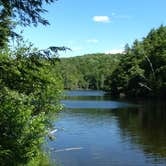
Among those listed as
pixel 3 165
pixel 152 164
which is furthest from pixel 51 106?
pixel 3 165

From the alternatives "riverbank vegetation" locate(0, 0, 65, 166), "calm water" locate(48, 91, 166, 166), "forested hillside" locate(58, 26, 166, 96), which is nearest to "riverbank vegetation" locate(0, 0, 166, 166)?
"riverbank vegetation" locate(0, 0, 65, 166)

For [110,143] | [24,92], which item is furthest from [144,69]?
[24,92]

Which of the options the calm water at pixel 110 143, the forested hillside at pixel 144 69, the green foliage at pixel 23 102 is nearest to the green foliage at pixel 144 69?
the forested hillside at pixel 144 69

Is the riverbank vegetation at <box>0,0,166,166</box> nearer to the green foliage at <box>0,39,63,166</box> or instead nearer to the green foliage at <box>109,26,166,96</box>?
the green foliage at <box>0,39,63,166</box>

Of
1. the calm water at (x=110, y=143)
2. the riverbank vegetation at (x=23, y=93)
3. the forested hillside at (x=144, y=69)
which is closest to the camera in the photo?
the riverbank vegetation at (x=23, y=93)

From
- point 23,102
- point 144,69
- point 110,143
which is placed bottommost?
point 110,143

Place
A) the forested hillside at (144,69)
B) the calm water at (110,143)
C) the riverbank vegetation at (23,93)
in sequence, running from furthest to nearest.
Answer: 1. the forested hillside at (144,69)
2. the calm water at (110,143)
3. the riverbank vegetation at (23,93)

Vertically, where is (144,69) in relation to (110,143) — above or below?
above

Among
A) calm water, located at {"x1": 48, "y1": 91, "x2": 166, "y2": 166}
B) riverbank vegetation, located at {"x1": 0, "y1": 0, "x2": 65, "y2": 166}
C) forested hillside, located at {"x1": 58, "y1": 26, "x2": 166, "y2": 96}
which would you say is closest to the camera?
riverbank vegetation, located at {"x1": 0, "y1": 0, "x2": 65, "y2": 166}

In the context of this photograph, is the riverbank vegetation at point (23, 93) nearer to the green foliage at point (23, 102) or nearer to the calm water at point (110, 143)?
the green foliage at point (23, 102)

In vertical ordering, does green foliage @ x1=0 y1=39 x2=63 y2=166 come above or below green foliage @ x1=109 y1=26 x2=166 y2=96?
below

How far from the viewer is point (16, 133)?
18.7m

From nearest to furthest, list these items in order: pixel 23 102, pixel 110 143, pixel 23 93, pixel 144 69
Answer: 1. pixel 23 93
2. pixel 23 102
3. pixel 110 143
4. pixel 144 69

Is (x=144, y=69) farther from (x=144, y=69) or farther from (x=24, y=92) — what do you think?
(x=24, y=92)
